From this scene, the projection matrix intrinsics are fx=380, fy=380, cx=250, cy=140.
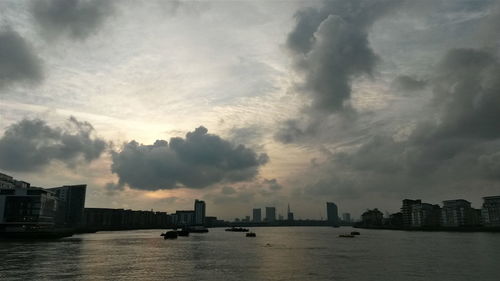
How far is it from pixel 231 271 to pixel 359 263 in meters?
31.1

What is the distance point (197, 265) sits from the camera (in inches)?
3243

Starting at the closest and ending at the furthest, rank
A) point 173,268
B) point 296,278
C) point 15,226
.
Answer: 1. point 296,278
2. point 173,268
3. point 15,226

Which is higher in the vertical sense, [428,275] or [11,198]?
[11,198]

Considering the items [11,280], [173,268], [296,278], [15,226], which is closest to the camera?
[11,280]

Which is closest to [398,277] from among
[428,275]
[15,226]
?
[428,275]

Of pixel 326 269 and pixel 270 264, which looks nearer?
pixel 326 269

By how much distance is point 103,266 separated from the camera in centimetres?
7844

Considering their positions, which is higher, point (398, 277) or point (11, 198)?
point (11, 198)

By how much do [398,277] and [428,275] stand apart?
6.75 m

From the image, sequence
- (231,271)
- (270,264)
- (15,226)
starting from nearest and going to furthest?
(231,271)
(270,264)
(15,226)

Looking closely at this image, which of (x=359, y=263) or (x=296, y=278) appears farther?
(x=359, y=263)

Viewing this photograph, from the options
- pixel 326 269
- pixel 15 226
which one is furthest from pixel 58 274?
pixel 15 226

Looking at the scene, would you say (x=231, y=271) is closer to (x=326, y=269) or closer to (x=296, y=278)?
(x=296, y=278)

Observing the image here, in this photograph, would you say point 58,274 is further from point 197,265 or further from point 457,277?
point 457,277
